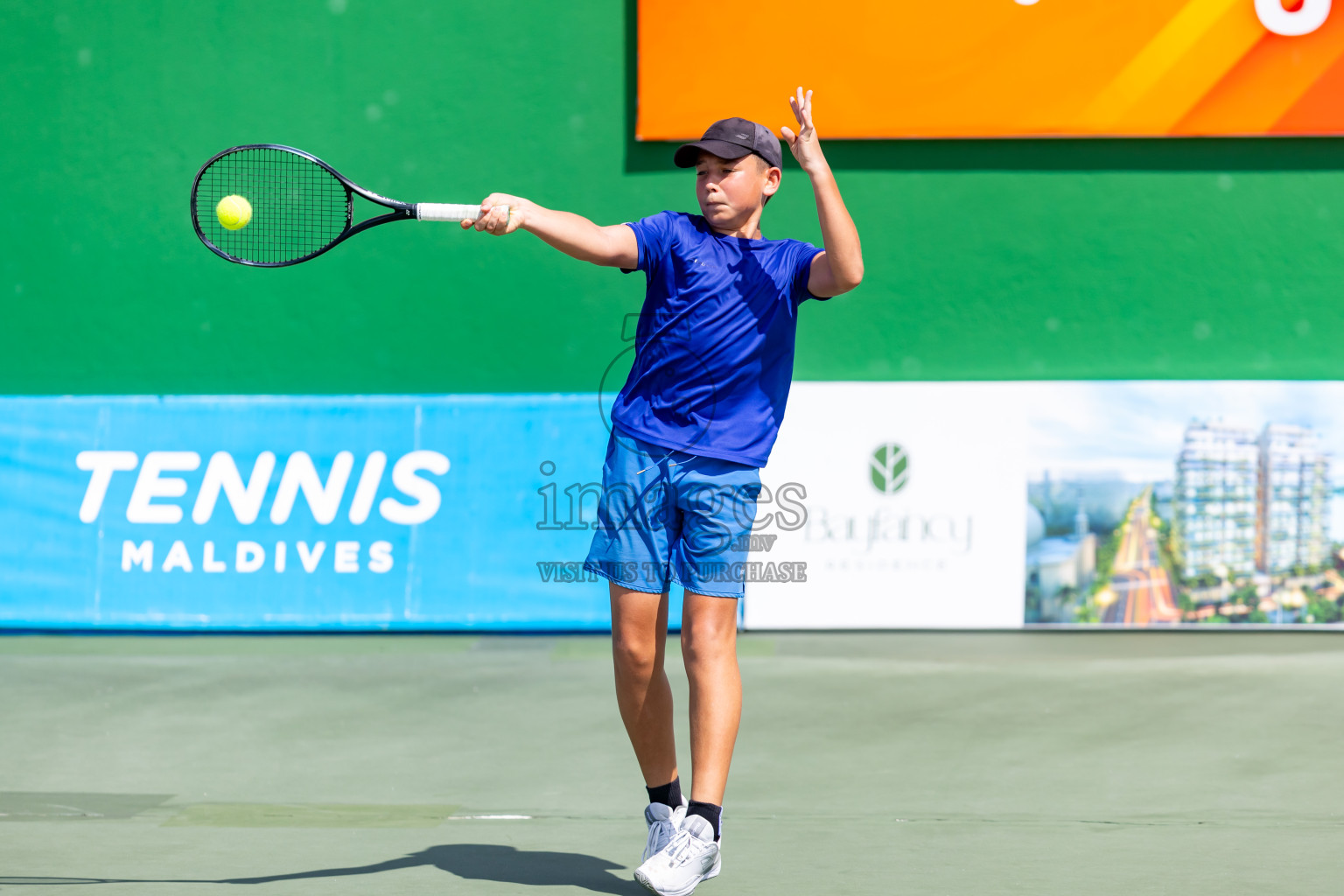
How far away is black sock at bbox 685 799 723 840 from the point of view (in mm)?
2791

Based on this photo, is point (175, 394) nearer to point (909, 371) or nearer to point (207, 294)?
point (207, 294)

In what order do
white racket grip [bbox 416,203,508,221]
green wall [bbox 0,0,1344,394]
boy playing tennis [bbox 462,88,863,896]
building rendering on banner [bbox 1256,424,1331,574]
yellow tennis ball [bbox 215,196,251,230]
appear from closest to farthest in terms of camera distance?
white racket grip [bbox 416,203,508,221] < boy playing tennis [bbox 462,88,863,896] < yellow tennis ball [bbox 215,196,251,230] < building rendering on banner [bbox 1256,424,1331,574] < green wall [bbox 0,0,1344,394]

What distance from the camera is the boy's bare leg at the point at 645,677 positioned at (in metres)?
2.88

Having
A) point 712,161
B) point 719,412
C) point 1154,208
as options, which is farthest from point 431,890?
point 1154,208

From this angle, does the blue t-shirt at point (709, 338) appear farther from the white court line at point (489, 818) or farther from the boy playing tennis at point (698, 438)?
the white court line at point (489, 818)

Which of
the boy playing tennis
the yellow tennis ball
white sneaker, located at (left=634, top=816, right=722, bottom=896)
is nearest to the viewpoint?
white sneaker, located at (left=634, top=816, right=722, bottom=896)

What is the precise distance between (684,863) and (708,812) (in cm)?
15

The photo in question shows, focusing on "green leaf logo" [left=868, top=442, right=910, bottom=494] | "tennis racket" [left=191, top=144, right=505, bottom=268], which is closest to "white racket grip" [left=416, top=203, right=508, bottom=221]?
"tennis racket" [left=191, top=144, right=505, bottom=268]

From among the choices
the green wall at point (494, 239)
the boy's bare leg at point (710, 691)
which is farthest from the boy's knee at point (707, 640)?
the green wall at point (494, 239)

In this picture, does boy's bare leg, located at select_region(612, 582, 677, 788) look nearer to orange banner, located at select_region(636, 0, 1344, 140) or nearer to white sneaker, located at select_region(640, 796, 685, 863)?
white sneaker, located at select_region(640, 796, 685, 863)

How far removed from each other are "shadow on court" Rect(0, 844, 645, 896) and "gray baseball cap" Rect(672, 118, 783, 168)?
5.04ft

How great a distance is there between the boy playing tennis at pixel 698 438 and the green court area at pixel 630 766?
39cm

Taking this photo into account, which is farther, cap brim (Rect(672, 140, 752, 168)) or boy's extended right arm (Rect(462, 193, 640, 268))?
cap brim (Rect(672, 140, 752, 168))

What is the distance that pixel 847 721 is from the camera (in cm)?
442
